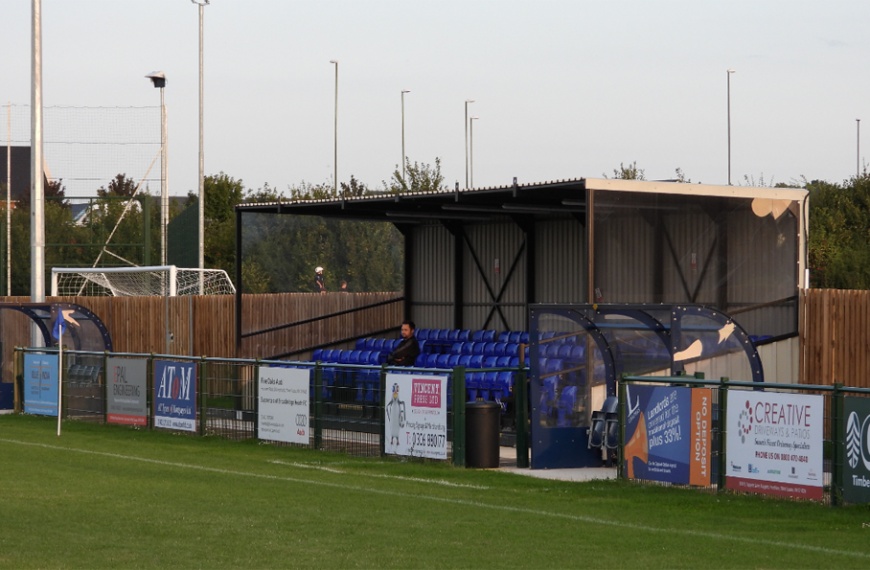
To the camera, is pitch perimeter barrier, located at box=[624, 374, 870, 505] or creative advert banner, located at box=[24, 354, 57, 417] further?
creative advert banner, located at box=[24, 354, 57, 417]

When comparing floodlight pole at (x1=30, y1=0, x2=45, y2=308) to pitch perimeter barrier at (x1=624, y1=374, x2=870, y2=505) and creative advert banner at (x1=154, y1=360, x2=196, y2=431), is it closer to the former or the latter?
creative advert banner at (x1=154, y1=360, x2=196, y2=431)

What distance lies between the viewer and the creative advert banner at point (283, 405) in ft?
65.9

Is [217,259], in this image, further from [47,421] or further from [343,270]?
[47,421]

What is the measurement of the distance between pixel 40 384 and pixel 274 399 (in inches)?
302

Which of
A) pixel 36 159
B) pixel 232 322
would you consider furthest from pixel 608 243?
pixel 36 159

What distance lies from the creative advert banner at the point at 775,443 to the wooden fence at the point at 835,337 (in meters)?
9.46

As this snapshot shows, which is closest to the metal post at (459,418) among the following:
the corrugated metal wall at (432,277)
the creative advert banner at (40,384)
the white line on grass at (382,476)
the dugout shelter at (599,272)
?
the dugout shelter at (599,272)

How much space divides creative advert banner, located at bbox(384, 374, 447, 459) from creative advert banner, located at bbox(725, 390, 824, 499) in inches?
178

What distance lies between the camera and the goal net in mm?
35062

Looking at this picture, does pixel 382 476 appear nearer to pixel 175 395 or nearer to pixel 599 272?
pixel 599 272

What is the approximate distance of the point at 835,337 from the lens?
23672 mm

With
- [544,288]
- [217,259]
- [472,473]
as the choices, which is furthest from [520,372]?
[217,259]

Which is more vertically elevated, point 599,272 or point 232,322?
point 599,272

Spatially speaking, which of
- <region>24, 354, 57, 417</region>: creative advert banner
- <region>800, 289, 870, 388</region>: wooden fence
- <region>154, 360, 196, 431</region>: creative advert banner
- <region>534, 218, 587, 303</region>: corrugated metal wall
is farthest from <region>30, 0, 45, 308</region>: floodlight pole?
<region>800, 289, 870, 388</region>: wooden fence
